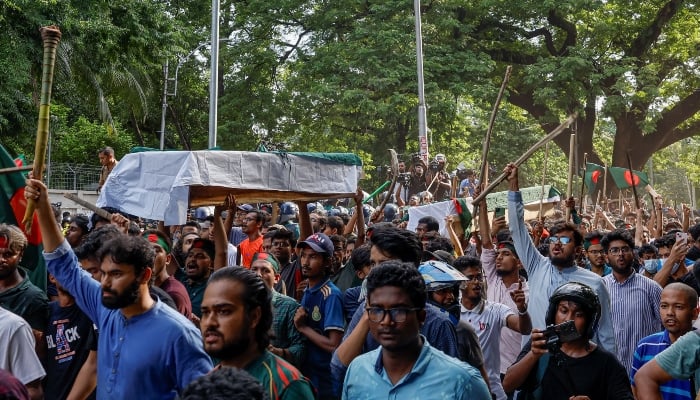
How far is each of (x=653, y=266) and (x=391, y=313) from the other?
590cm

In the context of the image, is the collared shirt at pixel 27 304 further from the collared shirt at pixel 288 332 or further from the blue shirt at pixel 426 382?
the blue shirt at pixel 426 382

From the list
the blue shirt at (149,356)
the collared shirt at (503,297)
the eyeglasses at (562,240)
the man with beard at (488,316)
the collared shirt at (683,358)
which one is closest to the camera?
the blue shirt at (149,356)

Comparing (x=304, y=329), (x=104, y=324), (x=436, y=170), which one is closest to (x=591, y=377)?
(x=304, y=329)

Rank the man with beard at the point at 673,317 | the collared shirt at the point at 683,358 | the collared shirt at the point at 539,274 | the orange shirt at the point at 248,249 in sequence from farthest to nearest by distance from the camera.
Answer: the orange shirt at the point at 248,249 < the collared shirt at the point at 539,274 < the man with beard at the point at 673,317 < the collared shirt at the point at 683,358

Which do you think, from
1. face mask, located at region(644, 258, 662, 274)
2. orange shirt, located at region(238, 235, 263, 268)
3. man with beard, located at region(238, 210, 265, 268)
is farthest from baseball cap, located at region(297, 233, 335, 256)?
face mask, located at region(644, 258, 662, 274)

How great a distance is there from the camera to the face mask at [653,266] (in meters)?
8.65

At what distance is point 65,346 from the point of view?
16.7 feet

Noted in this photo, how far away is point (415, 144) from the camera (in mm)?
29516

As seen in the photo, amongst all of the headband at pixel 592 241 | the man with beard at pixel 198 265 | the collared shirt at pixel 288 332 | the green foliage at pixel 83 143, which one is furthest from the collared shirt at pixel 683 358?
the green foliage at pixel 83 143

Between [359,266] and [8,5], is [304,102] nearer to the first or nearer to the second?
[8,5]

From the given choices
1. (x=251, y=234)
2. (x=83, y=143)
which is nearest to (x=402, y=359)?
(x=251, y=234)

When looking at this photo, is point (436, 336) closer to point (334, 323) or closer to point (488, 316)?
point (334, 323)

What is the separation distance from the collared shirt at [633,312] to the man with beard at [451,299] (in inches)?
106

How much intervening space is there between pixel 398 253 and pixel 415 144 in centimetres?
2510
